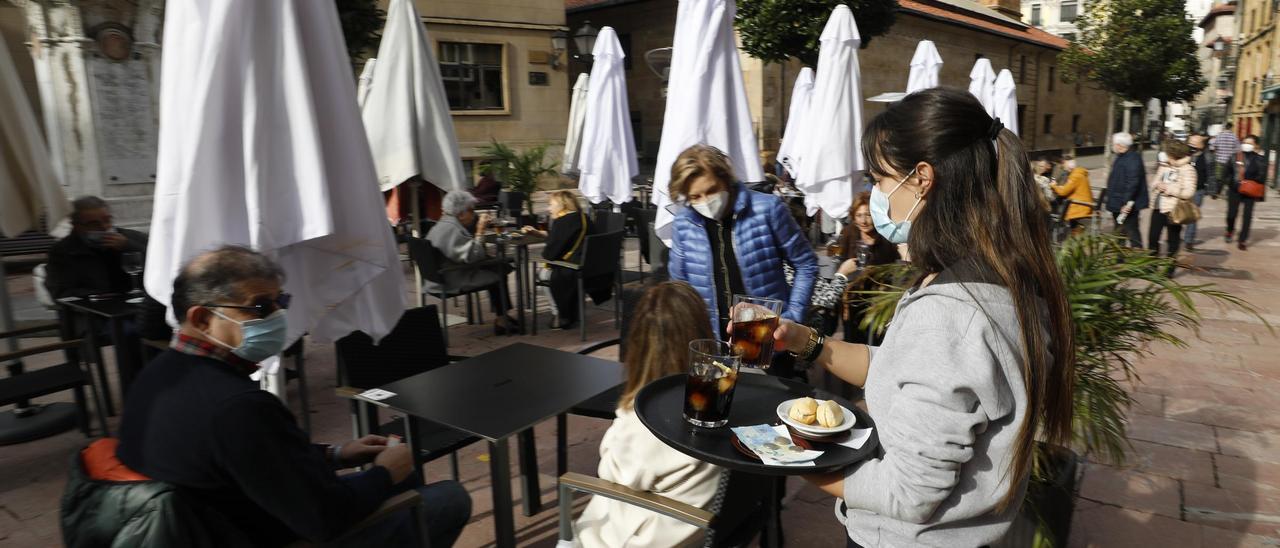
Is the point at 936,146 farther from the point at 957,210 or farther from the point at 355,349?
the point at 355,349

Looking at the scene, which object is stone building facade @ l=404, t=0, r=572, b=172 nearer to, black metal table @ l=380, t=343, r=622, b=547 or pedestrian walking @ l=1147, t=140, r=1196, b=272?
pedestrian walking @ l=1147, t=140, r=1196, b=272

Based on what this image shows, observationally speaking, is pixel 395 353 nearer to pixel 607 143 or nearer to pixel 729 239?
pixel 729 239

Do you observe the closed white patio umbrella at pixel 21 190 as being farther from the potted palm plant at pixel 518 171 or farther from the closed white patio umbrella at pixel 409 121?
the potted palm plant at pixel 518 171

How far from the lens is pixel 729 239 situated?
3.63m

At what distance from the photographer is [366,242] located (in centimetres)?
290

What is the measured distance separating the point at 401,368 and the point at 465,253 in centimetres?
244

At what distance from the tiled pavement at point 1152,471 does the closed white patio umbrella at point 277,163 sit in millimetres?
1246

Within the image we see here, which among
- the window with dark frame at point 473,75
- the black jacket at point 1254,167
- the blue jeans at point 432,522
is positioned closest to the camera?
the blue jeans at point 432,522

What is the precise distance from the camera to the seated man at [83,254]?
181 inches

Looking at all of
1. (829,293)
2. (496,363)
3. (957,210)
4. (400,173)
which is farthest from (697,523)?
(400,173)

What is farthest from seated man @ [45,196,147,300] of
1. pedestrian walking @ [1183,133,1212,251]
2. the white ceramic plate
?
pedestrian walking @ [1183,133,1212,251]

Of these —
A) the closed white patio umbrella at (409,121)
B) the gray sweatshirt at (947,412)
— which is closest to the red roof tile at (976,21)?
the closed white patio umbrella at (409,121)

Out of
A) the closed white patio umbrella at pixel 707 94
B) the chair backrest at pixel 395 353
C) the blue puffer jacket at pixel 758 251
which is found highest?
the closed white patio umbrella at pixel 707 94

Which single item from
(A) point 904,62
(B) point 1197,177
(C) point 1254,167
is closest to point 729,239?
(C) point 1254,167
